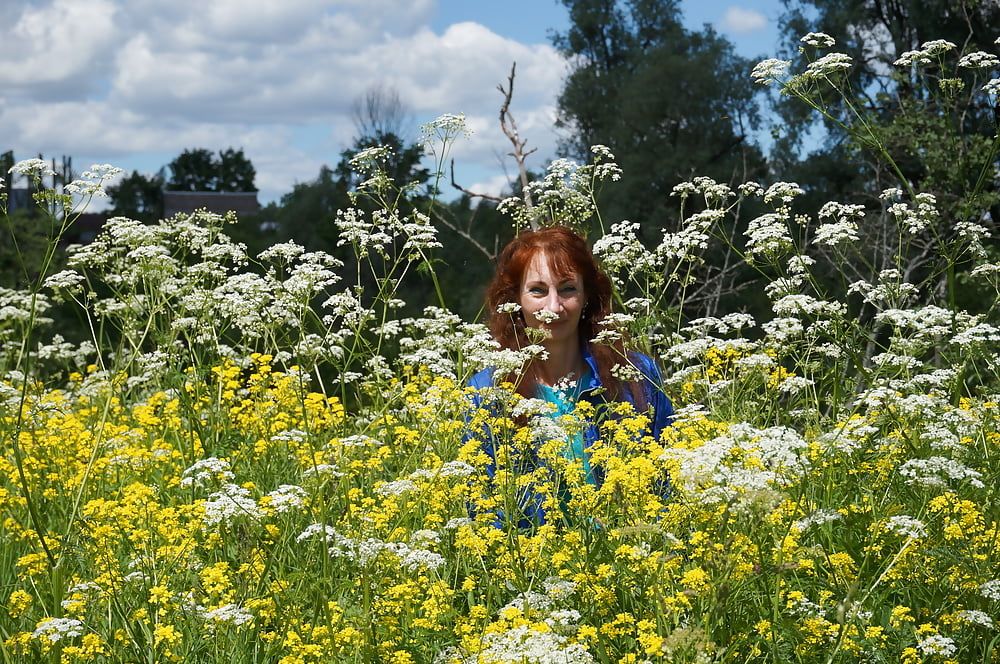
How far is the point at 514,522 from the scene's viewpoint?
3.76m

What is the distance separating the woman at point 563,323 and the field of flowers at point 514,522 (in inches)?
7.5

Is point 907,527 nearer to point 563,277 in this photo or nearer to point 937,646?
point 937,646

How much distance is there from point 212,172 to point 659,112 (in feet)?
183

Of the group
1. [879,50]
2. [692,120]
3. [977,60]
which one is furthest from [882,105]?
[977,60]

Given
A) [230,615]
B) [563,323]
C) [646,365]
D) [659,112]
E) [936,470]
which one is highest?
[659,112]

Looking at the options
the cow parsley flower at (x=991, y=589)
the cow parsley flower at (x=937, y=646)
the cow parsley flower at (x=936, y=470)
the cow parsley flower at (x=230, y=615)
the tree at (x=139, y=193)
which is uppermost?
the tree at (x=139, y=193)

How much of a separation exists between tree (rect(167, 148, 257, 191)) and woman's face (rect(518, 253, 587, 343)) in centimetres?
7808

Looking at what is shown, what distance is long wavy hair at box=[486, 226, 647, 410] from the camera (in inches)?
218

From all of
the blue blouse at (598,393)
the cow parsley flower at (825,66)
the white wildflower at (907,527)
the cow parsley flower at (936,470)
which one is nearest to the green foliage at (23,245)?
the blue blouse at (598,393)

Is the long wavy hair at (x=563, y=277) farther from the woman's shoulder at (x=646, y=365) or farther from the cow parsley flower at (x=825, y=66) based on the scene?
the cow parsley flower at (x=825, y=66)

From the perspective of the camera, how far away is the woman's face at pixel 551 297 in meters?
5.39

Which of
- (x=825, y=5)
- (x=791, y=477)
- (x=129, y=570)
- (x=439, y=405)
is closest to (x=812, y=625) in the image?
(x=791, y=477)

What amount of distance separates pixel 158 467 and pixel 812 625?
11.7 ft

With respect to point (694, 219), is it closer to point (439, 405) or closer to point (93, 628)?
point (439, 405)
